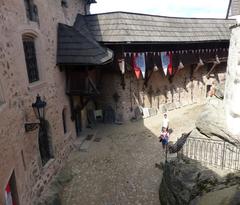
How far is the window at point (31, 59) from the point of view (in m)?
7.29

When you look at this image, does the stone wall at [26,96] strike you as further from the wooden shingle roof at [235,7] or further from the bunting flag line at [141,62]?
the wooden shingle roof at [235,7]

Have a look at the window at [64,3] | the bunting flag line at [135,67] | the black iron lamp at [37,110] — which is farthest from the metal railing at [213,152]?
the window at [64,3]

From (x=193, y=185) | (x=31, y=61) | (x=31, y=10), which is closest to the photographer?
(x=193, y=185)

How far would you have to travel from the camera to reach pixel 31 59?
7.57 metres

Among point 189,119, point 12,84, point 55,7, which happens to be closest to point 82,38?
point 55,7

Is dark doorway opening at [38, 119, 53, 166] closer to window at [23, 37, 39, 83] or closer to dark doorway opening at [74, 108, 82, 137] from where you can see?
window at [23, 37, 39, 83]

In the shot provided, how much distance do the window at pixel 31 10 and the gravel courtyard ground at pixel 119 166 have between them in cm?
565

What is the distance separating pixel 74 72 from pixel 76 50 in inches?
40.2

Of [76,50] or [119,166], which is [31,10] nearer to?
[76,50]

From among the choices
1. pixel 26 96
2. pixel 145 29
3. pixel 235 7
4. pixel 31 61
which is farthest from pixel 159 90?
pixel 26 96

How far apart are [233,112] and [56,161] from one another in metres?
6.53

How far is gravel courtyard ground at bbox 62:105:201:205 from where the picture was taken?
25.4ft

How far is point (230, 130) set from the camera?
26.2 feet

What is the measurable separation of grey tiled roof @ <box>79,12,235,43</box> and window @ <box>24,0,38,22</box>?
182 inches
